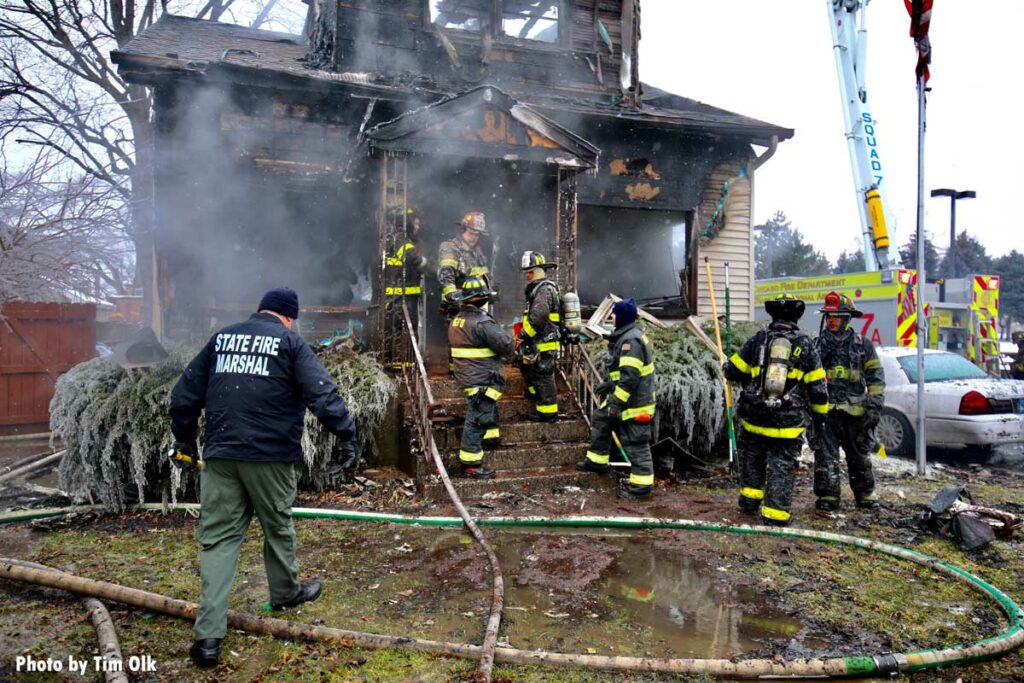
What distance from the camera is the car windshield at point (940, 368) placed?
9.49 metres

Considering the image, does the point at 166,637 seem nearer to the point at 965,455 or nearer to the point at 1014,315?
the point at 965,455

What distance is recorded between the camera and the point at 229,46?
35.4ft

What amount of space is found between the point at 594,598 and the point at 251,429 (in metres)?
2.35

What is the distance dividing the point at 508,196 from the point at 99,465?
252 inches

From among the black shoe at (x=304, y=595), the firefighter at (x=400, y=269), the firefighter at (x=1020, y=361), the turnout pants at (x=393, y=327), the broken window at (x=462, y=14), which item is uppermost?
the broken window at (x=462, y=14)

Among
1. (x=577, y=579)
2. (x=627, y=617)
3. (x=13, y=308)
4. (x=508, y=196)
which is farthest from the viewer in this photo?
(x=13, y=308)

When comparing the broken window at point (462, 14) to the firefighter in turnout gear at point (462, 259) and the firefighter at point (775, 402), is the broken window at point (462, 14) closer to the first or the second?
the firefighter in turnout gear at point (462, 259)

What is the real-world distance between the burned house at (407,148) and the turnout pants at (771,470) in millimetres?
3449

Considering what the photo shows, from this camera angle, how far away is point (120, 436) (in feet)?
19.3

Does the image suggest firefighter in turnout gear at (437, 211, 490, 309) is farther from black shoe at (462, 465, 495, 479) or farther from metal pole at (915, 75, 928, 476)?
metal pole at (915, 75, 928, 476)

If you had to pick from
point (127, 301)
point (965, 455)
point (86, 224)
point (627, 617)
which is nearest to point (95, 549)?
point (627, 617)

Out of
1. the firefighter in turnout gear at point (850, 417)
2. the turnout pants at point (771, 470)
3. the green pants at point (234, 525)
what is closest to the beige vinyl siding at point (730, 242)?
the firefighter in turnout gear at point (850, 417)

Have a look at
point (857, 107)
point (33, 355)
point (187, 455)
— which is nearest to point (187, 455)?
point (187, 455)

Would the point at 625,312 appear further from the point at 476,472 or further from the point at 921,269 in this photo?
the point at 921,269
